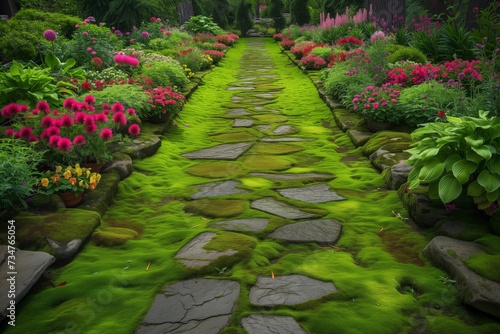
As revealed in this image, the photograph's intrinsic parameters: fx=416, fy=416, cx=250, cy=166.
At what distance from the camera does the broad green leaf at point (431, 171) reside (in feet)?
10.0

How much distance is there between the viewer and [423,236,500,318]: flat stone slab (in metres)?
2.19

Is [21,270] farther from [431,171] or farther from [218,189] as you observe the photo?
[431,171]

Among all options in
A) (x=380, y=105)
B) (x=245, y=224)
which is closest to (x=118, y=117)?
(x=245, y=224)

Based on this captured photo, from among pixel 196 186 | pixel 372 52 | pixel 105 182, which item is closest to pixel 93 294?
pixel 105 182

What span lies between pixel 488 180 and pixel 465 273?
2.62 ft

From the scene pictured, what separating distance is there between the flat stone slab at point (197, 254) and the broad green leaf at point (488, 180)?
1755 millimetres

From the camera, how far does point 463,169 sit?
2.93 metres

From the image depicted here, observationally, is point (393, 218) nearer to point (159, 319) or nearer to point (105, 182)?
point (159, 319)

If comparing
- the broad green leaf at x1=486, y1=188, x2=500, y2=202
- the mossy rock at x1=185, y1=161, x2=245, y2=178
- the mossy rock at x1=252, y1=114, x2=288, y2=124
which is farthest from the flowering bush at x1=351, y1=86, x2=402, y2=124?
the broad green leaf at x1=486, y1=188, x2=500, y2=202

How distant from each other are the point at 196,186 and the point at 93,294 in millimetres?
1927

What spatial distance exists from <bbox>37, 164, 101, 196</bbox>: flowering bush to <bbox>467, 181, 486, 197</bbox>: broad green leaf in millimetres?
2956

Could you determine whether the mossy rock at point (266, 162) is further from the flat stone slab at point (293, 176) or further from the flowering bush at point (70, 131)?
the flowering bush at point (70, 131)

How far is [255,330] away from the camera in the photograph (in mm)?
2086

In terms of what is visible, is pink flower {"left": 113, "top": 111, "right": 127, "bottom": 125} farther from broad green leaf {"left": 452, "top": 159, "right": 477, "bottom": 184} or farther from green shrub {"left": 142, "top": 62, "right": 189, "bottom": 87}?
green shrub {"left": 142, "top": 62, "right": 189, "bottom": 87}
